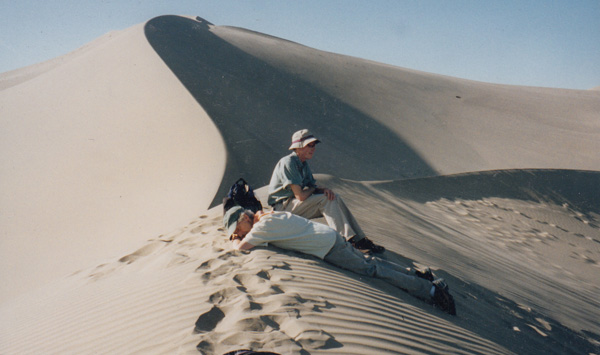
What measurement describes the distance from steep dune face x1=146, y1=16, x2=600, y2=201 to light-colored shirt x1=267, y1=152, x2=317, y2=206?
5.01 metres

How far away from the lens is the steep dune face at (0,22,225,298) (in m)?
8.31

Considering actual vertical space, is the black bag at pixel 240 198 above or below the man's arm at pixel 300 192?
below

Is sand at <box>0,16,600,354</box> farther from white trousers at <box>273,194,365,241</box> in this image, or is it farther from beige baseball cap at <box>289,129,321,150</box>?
beige baseball cap at <box>289,129,321,150</box>

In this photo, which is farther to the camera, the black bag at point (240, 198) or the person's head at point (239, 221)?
the black bag at point (240, 198)

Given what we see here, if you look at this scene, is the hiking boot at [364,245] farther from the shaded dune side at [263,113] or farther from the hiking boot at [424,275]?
the shaded dune side at [263,113]


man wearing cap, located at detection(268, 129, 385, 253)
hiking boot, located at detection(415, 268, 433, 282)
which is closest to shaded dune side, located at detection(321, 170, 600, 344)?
hiking boot, located at detection(415, 268, 433, 282)

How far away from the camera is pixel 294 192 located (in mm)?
5227

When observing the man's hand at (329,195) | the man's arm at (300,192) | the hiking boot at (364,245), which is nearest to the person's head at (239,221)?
the man's arm at (300,192)

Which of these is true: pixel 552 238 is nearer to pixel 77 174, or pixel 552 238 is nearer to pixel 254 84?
pixel 77 174

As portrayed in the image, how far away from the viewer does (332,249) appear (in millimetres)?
4281

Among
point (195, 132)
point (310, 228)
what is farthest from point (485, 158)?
point (310, 228)

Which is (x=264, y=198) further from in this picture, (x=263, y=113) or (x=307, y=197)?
(x=263, y=113)

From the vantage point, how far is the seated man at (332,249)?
4141 mm

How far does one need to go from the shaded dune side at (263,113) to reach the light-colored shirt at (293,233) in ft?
19.0
